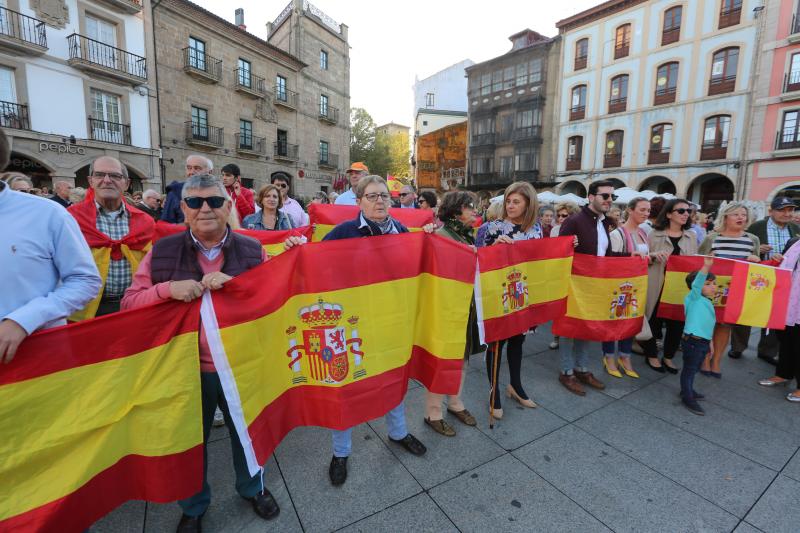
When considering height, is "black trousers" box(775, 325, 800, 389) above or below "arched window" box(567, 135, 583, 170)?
below

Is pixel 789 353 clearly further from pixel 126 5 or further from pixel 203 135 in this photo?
pixel 203 135

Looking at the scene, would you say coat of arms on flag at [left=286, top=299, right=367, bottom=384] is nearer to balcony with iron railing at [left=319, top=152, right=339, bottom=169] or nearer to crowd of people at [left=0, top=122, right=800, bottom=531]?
crowd of people at [left=0, top=122, right=800, bottom=531]

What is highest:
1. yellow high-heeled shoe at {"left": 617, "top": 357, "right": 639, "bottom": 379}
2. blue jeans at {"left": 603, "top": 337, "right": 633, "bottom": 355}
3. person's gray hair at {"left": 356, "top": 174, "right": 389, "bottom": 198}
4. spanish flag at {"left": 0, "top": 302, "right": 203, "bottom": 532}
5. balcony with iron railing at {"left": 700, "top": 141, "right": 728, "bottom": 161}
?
balcony with iron railing at {"left": 700, "top": 141, "right": 728, "bottom": 161}

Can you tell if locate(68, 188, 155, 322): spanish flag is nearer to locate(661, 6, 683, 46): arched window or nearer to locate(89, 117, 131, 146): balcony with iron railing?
locate(89, 117, 131, 146): balcony with iron railing

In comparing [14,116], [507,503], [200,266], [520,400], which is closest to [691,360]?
[520,400]

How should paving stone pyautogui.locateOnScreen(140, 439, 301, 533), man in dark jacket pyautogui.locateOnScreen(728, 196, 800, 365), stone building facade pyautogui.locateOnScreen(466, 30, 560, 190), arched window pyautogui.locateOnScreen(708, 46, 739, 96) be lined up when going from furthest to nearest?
stone building facade pyautogui.locateOnScreen(466, 30, 560, 190) → arched window pyautogui.locateOnScreen(708, 46, 739, 96) → man in dark jacket pyautogui.locateOnScreen(728, 196, 800, 365) → paving stone pyautogui.locateOnScreen(140, 439, 301, 533)

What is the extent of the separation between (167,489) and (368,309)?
1.43 meters

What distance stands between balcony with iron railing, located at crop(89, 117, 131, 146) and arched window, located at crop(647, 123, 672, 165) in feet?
92.0

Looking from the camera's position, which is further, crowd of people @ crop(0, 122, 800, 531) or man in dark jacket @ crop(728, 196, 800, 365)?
man in dark jacket @ crop(728, 196, 800, 365)

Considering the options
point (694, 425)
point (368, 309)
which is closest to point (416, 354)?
point (368, 309)

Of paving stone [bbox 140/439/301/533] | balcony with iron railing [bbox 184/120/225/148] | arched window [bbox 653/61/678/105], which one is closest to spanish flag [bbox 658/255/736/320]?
paving stone [bbox 140/439/301/533]

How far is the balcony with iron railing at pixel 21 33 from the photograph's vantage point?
1184 centimetres

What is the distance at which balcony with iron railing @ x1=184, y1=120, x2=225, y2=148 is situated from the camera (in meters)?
18.2

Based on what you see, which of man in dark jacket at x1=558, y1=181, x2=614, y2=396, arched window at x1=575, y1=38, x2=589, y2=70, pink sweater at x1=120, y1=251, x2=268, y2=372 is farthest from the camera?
arched window at x1=575, y1=38, x2=589, y2=70
